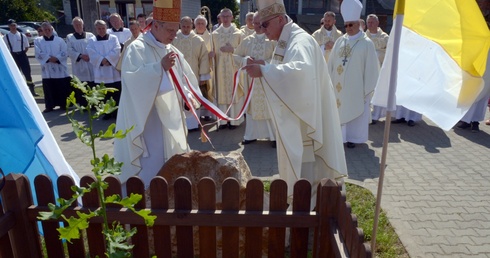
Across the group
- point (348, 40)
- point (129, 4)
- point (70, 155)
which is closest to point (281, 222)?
point (348, 40)

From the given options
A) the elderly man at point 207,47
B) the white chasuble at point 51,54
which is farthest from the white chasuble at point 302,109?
the white chasuble at point 51,54

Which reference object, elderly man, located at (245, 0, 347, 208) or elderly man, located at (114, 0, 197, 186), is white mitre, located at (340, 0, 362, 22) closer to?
elderly man, located at (245, 0, 347, 208)

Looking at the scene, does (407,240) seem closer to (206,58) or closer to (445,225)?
(445,225)

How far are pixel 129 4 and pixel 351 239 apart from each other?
113ft

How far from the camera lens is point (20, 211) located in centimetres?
256

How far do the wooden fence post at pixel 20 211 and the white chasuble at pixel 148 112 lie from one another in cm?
109

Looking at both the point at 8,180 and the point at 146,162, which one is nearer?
the point at 8,180

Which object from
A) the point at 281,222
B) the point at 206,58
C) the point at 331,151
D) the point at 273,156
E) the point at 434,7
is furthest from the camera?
the point at 206,58

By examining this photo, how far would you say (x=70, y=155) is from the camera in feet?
21.8

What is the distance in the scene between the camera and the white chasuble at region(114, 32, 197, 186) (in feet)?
11.7

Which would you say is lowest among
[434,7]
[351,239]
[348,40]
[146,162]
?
[146,162]

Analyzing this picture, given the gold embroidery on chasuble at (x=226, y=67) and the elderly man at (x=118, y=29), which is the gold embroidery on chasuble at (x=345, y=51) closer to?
the gold embroidery on chasuble at (x=226, y=67)

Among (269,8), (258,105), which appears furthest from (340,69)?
(269,8)

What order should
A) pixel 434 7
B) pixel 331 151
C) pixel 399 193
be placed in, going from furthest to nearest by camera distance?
pixel 399 193 < pixel 331 151 < pixel 434 7
